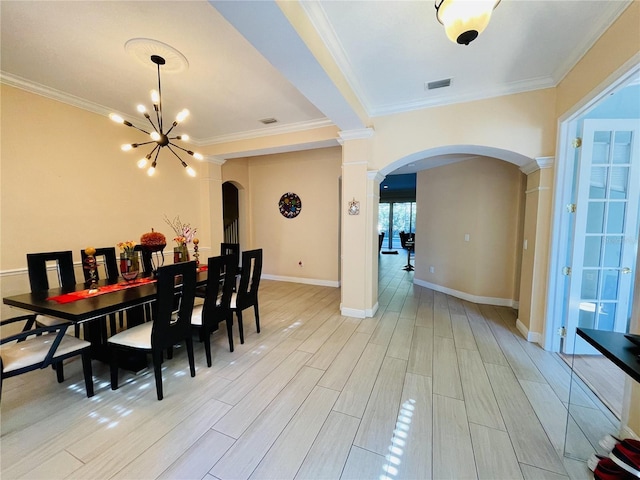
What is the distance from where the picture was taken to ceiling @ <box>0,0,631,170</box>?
5.86 feet

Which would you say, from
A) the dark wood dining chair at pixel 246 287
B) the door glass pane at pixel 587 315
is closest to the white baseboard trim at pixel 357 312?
the dark wood dining chair at pixel 246 287

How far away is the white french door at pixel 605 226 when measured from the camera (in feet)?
7.95

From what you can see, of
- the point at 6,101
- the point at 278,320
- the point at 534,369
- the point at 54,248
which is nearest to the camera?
the point at 534,369

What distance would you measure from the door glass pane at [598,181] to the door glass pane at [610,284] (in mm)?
780

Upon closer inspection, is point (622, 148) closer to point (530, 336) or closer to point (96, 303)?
point (530, 336)

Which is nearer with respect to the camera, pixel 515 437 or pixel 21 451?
pixel 21 451

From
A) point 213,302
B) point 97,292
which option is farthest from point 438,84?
point 97,292

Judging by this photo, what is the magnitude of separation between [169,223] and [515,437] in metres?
5.07

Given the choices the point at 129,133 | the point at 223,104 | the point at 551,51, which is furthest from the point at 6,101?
the point at 551,51

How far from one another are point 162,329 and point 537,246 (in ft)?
12.6

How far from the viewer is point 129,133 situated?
151 inches

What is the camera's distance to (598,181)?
98.5 inches

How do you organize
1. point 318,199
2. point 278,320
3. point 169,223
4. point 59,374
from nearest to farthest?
point 59,374 → point 278,320 → point 169,223 → point 318,199

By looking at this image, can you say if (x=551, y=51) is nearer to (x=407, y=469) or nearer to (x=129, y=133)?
(x=407, y=469)
